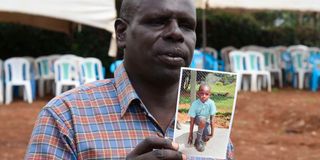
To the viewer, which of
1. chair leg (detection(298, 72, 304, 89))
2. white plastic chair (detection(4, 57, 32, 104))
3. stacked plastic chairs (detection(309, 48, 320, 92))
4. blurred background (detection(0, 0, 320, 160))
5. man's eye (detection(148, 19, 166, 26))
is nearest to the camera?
man's eye (detection(148, 19, 166, 26))

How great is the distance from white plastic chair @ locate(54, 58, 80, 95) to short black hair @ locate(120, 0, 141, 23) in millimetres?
12041

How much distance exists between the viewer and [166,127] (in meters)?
2.01

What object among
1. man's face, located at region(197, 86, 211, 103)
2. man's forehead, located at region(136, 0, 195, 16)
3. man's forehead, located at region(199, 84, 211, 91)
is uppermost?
man's forehead, located at region(136, 0, 195, 16)

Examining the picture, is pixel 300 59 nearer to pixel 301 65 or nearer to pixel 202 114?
pixel 301 65

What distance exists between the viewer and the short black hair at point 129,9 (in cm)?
200

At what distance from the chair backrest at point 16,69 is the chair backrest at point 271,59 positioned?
6.80 m

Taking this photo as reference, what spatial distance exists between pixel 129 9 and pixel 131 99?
29 centimetres

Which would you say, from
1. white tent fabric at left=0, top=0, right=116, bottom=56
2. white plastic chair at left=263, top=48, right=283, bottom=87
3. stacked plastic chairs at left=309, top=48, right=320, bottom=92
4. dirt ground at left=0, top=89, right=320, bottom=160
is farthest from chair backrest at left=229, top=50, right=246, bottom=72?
white tent fabric at left=0, top=0, right=116, bottom=56

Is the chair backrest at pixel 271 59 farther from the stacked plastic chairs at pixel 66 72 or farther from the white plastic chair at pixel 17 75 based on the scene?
the white plastic chair at pixel 17 75

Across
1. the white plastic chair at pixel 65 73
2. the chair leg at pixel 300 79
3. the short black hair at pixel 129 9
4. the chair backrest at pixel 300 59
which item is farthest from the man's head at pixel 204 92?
the chair leg at pixel 300 79

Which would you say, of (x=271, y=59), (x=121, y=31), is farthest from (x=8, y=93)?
(x=121, y=31)

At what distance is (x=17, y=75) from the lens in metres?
14.2

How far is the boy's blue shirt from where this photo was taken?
6.01 feet

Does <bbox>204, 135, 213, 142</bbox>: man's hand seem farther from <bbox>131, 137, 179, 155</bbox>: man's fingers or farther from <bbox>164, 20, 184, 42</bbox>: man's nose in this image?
<bbox>164, 20, 184, 42</bbox>: man's nose
